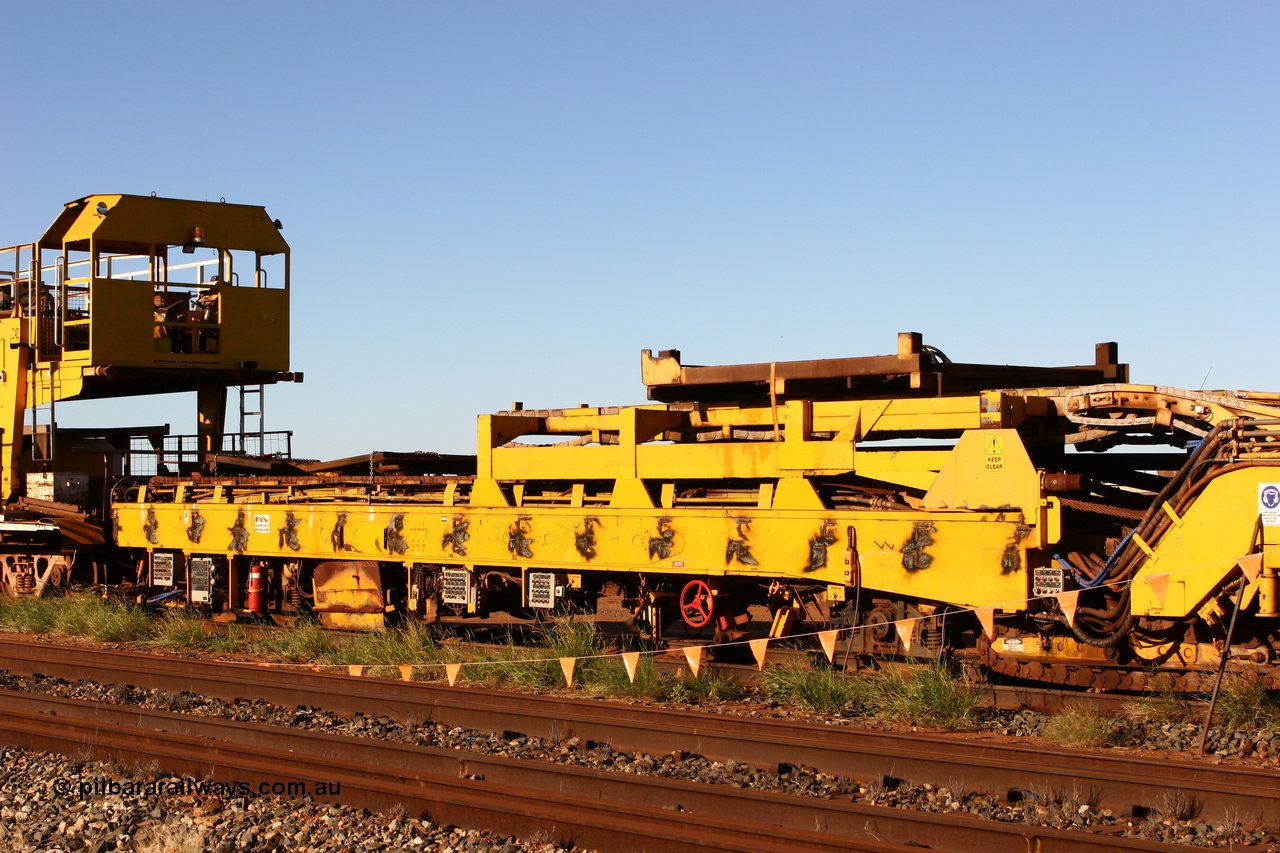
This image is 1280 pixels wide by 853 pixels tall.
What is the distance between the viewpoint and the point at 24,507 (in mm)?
17938

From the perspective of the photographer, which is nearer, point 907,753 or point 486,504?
point 907,753

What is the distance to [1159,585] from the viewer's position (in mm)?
9789

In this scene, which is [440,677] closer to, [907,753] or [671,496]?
[671,496]

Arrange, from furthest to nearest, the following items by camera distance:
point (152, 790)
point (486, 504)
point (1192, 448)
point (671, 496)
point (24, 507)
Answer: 1. point (24, 507)
2. point (486, 504)
3. point (671, 496)
4. point (1192, 448)
5. point (152, 790)

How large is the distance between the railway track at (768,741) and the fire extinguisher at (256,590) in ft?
9.96

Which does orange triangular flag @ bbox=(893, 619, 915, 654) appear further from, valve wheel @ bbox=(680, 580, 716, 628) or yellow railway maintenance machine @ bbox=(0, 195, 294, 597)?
yellow railway maintenance machine @ bbox=(0, 195, 294, 597)

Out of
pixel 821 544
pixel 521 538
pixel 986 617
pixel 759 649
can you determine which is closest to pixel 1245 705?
pixel 986 617

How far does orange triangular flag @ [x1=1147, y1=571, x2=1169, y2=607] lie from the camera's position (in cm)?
975

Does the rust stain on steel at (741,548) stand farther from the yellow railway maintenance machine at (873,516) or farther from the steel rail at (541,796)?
the steel rail at (541,796)

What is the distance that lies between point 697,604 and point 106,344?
9.53 metres

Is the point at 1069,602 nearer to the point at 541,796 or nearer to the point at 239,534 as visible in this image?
the point at 541,796

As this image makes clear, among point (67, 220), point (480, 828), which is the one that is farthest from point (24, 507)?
point (480, 828)

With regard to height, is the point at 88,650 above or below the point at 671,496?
below

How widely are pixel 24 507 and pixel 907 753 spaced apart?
1366cm
